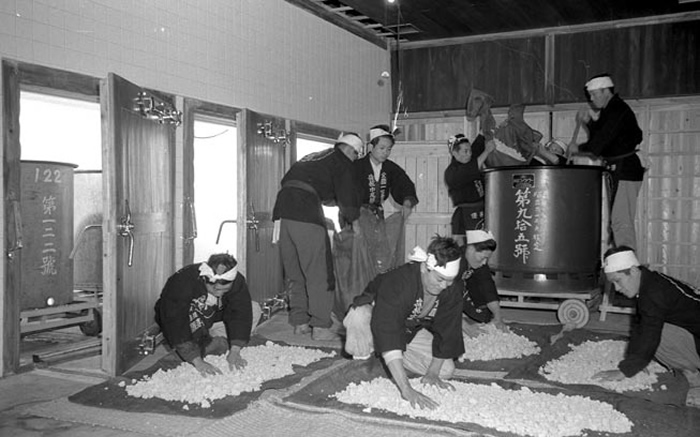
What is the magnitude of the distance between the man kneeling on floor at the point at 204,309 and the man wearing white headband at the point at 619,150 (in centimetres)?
326

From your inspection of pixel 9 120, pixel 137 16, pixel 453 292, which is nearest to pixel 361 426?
pixel 453 292

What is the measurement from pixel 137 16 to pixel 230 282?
210 centimetres

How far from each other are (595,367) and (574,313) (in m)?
1.34

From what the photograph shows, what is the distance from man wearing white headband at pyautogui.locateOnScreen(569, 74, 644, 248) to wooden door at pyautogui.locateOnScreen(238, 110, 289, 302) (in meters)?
2.75

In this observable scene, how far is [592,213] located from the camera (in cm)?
556

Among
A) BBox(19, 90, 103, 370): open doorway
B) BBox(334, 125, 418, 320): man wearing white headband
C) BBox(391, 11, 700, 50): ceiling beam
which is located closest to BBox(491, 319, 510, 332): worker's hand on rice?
BBox(334, 125, 418, 320): man wearing white headband

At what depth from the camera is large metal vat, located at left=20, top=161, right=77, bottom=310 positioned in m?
4.78

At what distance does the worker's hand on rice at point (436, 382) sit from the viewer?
3.46m

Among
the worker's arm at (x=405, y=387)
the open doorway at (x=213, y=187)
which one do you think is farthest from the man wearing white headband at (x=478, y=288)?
the open doorway at (x=213, y=187)

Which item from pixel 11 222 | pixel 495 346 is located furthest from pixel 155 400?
pixel 495 346

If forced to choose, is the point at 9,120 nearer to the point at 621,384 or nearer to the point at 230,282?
the point at 230,282

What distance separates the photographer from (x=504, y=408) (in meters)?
3.16

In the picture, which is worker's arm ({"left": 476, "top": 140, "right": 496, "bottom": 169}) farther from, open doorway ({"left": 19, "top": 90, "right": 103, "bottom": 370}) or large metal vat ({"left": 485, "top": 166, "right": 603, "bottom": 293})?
open doorway ({"left": 19, "top": 90, "right": 103, "bottom": 370})

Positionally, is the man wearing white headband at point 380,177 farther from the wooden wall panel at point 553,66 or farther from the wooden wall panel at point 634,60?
the wooden wall panel at point 634,60
